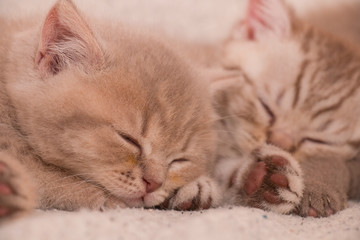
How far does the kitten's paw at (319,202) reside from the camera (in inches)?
42.8

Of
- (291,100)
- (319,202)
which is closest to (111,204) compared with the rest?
(319,202)

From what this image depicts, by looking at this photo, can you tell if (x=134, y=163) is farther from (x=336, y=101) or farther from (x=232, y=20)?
(x=232, y=20)

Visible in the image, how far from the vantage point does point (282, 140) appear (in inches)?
50.8

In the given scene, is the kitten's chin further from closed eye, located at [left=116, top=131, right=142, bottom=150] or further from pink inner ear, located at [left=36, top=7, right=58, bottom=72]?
pink inner ear, located at [left=36, top=7, right=58, bottom=72]

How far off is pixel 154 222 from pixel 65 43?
431 millimetres

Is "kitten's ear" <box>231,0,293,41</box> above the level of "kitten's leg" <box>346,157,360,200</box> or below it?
above

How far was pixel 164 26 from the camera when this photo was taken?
139 centimetres

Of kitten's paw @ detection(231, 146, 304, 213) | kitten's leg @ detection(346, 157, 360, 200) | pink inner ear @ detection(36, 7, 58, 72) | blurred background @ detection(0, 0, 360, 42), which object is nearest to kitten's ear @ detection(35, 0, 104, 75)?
pink inner ear @ detection(36, 7, 58, 72)

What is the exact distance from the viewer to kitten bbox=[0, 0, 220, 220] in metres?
0.93

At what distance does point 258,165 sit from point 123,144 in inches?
14.0

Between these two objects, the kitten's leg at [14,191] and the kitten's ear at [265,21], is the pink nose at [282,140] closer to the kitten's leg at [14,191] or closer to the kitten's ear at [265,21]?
the kitten's ear at [265,21]

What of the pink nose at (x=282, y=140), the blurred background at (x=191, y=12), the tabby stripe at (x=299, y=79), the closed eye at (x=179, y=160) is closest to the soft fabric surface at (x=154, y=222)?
the blurred background at (x=191, y=12)

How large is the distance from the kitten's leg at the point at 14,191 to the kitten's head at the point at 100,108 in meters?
0.15

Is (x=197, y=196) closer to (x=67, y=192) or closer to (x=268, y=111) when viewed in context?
(x=67, y=192)
